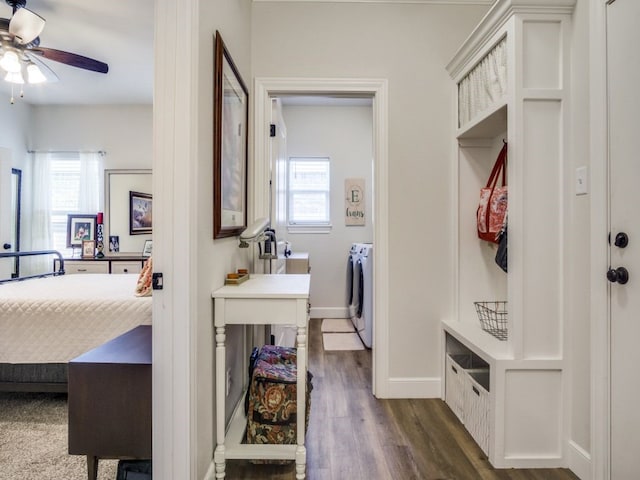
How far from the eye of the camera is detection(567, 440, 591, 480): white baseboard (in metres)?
1.54

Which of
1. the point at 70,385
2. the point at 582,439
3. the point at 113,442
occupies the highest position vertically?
the point at 70,385

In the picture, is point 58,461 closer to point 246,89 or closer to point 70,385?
point 70,385

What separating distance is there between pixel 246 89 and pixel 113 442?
1924 mm

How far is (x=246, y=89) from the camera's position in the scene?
2.23m

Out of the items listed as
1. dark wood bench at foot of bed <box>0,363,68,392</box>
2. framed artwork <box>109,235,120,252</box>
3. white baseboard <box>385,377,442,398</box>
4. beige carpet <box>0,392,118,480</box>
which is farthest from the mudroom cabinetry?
framed artwork <box>109,235,120,252</box>

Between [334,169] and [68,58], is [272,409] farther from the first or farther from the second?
[334,169]

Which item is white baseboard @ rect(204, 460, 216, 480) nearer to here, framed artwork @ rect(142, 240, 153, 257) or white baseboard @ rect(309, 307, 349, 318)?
white baseboard @ rect(309, 307, 349, 318)

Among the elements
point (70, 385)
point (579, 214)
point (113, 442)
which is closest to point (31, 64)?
point (70, 385)

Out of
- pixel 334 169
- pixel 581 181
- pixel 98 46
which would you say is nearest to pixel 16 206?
pixel 98 46

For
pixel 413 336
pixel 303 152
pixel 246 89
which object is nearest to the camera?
pixel 246 89

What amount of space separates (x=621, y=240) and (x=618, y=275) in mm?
131

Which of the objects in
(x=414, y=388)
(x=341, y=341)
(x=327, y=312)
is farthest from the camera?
(x=327, y=312)

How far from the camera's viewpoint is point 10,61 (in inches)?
90.7

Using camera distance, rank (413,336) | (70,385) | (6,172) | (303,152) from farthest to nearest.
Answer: (303,152)
(6,172)
(413,336)
(70,385)
